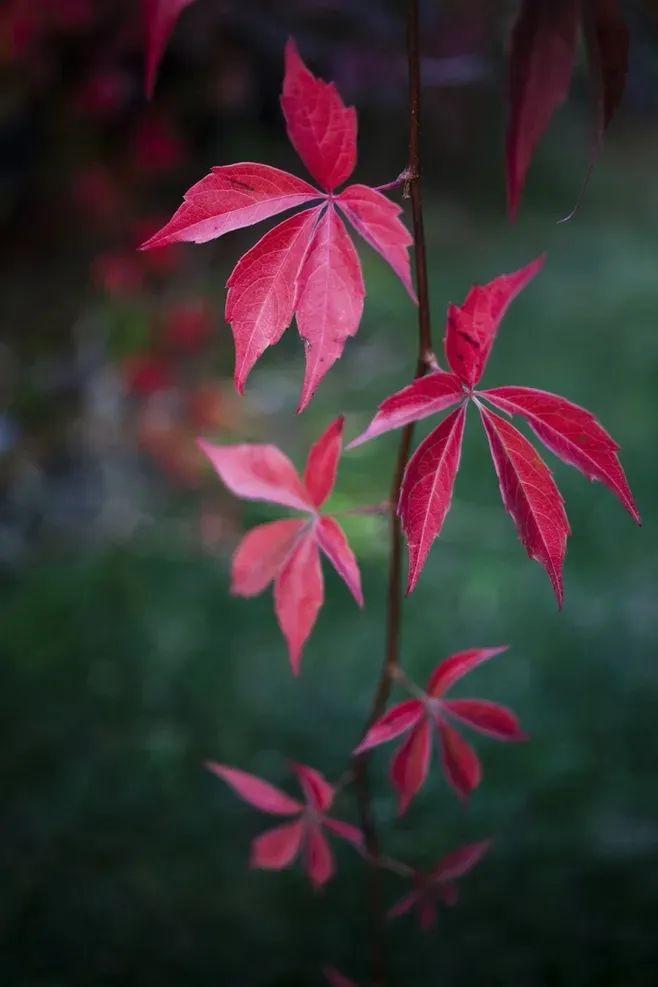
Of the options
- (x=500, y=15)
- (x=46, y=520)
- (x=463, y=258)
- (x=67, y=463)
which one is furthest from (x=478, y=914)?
(x=463, y=258)

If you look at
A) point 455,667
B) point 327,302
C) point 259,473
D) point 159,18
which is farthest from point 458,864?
point 159,18

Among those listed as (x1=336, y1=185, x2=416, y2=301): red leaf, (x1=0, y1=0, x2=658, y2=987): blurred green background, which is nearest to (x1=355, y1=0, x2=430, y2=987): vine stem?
(x1=336, y1=185, x2=416, y2=301): red leaf

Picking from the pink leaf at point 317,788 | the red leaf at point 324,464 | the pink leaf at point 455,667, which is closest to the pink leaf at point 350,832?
the pink leaf at point 317,788

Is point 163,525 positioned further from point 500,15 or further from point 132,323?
point 500,15

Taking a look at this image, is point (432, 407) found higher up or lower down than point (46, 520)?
higher up

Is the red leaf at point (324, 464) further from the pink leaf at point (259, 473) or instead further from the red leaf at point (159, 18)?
the red leaf at point (159, 18)

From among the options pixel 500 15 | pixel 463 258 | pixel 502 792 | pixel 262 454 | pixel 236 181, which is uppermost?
pixel 500 15

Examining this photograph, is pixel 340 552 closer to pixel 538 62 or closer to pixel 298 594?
pixel 298 594
